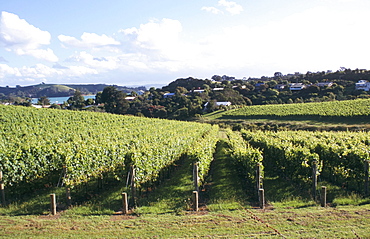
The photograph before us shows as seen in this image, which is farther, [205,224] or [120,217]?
[120,217]

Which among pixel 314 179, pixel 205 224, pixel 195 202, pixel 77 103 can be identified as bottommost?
pixel 205 224

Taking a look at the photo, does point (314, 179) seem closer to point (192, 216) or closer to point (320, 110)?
point (192, 216)

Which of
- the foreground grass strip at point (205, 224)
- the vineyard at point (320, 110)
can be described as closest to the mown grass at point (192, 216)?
the foreground grass strip at point (205, 224)

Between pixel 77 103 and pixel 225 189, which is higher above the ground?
pixel 77 103

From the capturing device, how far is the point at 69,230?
23.5ft

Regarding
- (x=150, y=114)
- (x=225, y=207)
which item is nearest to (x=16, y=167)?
(x=225, y=207)

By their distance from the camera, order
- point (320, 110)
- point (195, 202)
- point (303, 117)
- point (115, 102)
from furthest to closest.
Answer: point (115, 102) < point (320, 110) < point (303, 117) < point (195, 202)

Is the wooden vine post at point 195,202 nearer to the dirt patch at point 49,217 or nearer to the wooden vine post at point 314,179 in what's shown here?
the dirt patch at point 49,217

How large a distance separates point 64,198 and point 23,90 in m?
222

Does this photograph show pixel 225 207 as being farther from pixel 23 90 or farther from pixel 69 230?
pixel 23 90

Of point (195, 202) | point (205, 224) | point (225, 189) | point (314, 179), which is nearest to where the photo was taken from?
point (205, 224)

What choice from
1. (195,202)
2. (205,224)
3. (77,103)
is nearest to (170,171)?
(195,202)

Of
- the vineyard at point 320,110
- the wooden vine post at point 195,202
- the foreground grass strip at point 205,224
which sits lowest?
the foreground grass strip at point 205,224

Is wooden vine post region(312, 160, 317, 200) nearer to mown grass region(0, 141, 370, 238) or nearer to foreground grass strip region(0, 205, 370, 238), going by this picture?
mown grass region(0, 141, 370, 238)
